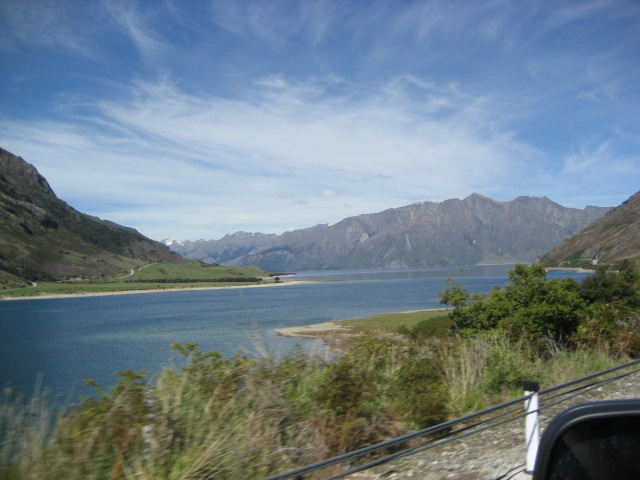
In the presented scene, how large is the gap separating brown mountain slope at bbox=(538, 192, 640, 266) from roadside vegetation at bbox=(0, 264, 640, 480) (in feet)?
461

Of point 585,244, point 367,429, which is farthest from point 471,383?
point 585,244

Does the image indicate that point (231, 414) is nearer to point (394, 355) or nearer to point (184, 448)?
point (184, 448)

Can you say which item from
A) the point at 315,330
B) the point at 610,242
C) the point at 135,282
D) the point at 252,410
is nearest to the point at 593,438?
the point at 252,410

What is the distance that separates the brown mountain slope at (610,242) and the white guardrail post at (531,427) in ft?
469

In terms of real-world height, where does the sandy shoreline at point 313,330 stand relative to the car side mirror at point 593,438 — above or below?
below

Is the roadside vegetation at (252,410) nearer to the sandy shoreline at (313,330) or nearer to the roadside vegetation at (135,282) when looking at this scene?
the sandy shoreline at (313,330)

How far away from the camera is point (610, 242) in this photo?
16062 cm

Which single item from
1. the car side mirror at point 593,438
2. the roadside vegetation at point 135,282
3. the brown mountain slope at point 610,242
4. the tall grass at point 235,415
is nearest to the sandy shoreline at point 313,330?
the tall grass at point 235,415

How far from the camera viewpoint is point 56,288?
136875 millimetres

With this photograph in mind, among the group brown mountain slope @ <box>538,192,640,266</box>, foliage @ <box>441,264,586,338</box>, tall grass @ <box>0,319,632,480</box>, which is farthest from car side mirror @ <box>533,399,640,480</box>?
brown mountain slope @ <box>538,192,640,266</box>

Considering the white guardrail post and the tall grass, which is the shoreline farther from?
the white guardrail post

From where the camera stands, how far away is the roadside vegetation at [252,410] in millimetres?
4316

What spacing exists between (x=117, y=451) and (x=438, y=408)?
4.05 m

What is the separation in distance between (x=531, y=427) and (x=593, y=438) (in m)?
3.01
